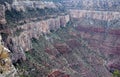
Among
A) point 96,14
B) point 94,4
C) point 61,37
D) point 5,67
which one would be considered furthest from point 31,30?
point 94,4

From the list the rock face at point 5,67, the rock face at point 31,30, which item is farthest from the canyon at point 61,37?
the rock face at point 5,67

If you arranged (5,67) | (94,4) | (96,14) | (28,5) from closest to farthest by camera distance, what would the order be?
(5,67) < (28,5) < (96,14) < (94,4)

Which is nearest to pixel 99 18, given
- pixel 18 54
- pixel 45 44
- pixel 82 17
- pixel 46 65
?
pixel 82 17

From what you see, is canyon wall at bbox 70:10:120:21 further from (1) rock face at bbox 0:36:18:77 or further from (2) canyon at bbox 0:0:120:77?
(1) rock face at bbox 0:36:18:77

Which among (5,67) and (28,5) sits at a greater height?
(5,67)

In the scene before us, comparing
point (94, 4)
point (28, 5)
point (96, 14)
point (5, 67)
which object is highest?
point (5, 67)

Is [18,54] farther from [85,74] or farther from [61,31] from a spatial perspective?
[61,31]

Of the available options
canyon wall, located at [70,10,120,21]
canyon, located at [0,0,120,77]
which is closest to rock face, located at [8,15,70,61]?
canyon, located at [0,0,120,77]

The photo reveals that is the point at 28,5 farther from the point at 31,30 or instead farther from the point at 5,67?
the point at 5,67
